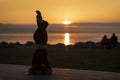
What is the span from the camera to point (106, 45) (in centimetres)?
3881

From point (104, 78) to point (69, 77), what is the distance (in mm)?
1224

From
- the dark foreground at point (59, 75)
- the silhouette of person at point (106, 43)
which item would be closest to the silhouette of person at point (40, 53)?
the dark foreground at point (59, 75)

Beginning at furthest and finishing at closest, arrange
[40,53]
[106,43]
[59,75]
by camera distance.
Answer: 1. [106,43]
2. [40,53]
3. [59,75]

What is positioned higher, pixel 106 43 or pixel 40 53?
pixel 106 43

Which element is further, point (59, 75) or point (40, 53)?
point (40, 53)

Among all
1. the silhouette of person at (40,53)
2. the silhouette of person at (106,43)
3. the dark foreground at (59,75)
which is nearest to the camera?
the dark foreground at (59,75)

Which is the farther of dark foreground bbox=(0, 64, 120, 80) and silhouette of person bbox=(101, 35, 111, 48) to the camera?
silhouette of person bbox=(101, 35, 111, 48)

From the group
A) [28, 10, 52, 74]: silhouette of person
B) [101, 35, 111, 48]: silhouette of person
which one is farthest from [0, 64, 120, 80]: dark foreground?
[101, 35, 111, 48]: silhouette of person

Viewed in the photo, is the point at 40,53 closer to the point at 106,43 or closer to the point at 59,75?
the point at 59,75

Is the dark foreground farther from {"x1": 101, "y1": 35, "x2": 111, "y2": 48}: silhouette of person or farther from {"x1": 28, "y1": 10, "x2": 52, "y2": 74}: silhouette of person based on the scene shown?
{"x1": 101, "y1": 35, "x2": 111, "y2": 48}: silhouette of person

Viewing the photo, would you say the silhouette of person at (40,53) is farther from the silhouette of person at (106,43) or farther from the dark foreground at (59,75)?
the silhouette of person at (106,43)

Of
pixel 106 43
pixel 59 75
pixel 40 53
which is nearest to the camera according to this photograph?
pixel 59 75

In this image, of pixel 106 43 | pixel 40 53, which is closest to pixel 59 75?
pixel 40 53

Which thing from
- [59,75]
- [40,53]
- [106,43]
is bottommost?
[59,75]
